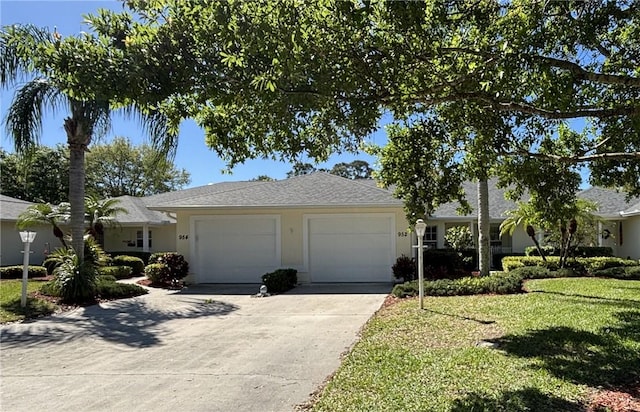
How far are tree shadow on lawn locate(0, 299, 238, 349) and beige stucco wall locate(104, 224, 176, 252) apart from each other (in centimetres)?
1302

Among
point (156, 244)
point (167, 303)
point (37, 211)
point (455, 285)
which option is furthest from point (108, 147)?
point (455, 285)

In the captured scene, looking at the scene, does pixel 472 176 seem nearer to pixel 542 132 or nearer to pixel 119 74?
pixel 542 132

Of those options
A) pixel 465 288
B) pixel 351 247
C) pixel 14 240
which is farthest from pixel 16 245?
pixel 465 288

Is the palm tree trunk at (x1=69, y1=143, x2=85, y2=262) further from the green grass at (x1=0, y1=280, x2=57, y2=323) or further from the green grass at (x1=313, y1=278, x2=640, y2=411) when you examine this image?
the green grass at (x1=313, y1=278, x2=640, y2=411)

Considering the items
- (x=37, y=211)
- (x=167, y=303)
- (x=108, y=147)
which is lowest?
(x=167, y=303)

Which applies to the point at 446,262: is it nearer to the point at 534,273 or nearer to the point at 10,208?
the point at 534,273

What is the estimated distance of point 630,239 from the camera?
21594 mm

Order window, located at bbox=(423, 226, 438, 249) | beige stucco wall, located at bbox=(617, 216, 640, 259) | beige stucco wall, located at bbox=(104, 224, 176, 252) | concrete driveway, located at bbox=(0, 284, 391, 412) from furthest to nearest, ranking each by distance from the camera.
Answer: beige stucco wall, located at bbox=(104, 224, 176, 252), window, located at bbox=(423, 226, 438, 249), beige stucco wall, located at bbox=(617, 216, 640, 259), concrete driveway, located at bbox=(0, 284, 391, 412)

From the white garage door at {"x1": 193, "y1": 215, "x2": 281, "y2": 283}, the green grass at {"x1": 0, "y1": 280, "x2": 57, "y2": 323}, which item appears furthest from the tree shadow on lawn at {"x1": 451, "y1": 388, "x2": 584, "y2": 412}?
the white garage door at {"x1": 193, "y1": 215, "x2": 281, "y2": 283}

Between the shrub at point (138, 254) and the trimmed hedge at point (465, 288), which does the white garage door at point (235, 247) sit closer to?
the trimmed hedge at point (465, 288)

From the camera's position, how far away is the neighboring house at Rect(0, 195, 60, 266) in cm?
2194

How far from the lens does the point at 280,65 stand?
4.48m

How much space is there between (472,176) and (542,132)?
5.04 ft

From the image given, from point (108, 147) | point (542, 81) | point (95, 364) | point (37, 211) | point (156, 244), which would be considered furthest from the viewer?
point (108, 147)
